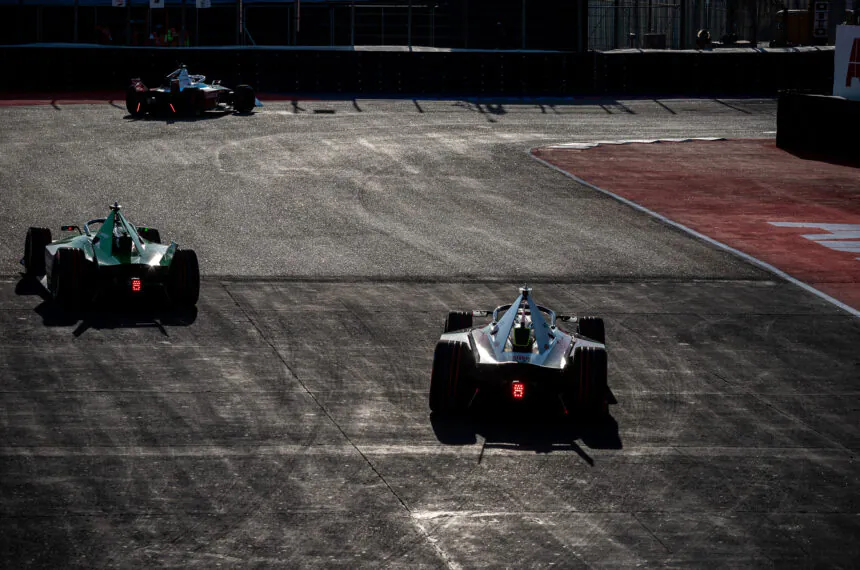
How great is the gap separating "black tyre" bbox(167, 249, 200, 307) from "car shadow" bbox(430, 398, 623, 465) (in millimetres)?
5270

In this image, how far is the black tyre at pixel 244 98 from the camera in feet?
128

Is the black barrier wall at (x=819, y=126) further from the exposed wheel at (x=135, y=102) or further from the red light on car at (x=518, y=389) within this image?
the red light on car at (x=518, y=389)

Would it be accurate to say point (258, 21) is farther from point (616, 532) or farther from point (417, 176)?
point (616, 532)

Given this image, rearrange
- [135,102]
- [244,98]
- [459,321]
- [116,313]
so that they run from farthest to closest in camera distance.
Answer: [244,98], [135,102], [116,313], [459,321]

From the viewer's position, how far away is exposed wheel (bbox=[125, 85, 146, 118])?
37906mm

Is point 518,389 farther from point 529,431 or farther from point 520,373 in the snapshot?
point 529,431

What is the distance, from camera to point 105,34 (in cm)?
4959

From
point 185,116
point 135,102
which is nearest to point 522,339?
point 135,102

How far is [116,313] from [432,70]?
2942 cm

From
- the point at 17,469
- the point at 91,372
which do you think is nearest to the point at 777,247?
the point at 91,372

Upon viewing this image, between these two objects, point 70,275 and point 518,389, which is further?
point 70,275

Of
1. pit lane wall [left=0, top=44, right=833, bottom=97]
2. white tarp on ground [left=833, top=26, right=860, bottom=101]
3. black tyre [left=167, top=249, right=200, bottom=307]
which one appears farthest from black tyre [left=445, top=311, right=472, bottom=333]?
pit lane wall [left=0, top=44, right=833, bottom=97]

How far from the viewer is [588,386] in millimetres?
12891

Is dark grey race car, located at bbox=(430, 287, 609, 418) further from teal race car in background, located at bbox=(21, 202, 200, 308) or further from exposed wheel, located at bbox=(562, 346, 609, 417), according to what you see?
teal race car in background, located at bbox=(21, 202, 200, 308)
